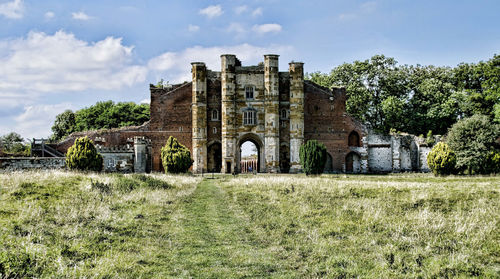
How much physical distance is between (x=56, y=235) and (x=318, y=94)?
45.4 meters

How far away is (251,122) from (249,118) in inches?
20.7

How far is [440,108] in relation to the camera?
56156 millimetres

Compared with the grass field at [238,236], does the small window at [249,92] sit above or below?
above

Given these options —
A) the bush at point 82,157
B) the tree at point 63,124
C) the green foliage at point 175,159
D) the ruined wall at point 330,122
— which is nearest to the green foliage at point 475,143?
the ruined wall at point 330,122

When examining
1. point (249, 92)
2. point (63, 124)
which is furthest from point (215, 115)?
point (63, 124)

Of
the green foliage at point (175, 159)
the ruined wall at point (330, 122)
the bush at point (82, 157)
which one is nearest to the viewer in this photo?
the bush at point (82, 157)

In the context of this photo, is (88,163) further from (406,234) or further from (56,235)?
(406,234)

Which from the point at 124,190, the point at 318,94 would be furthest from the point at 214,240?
the point at 318,94

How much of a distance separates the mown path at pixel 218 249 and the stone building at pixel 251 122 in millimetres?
35618

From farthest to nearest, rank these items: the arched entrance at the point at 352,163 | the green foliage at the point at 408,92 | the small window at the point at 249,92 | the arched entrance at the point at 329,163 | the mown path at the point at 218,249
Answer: the green foliage at the point at 408,92
the arched entrance at the point at 352,163
the arched entrance at the point at 329,163
the small window at the point at 249,92
the mown path at the point at 218,249

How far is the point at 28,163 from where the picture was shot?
97.7 feet

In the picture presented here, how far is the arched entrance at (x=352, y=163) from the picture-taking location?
53.5 m

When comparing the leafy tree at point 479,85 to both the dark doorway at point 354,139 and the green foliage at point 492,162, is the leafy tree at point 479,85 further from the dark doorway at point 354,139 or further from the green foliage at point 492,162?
the dark doorway at point 354,139

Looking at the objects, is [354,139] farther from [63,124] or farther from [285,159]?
[63,124]
